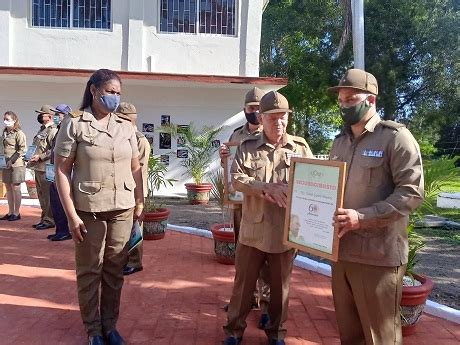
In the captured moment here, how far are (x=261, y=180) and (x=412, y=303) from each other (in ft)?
5.16

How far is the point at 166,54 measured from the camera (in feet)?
39.5

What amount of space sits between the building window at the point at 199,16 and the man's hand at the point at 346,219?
1044cm

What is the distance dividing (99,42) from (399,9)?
49.7ft

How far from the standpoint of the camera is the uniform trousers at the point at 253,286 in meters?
3.40

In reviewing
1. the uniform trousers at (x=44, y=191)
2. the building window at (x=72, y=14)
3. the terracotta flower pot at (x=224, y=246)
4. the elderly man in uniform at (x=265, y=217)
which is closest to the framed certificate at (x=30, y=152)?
the uniform trousers at (x=44, y=191)

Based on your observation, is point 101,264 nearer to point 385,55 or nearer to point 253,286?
point 253,286

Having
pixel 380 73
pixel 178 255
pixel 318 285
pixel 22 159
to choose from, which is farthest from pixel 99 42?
pixel 380 73

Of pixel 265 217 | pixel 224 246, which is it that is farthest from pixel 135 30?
pixel 265 217

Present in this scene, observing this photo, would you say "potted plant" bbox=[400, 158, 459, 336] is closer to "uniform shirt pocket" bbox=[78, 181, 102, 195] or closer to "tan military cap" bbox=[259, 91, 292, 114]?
"tan military cap" bbox=[259, 91, 292, 114]

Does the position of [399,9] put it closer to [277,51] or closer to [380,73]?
[380,73]

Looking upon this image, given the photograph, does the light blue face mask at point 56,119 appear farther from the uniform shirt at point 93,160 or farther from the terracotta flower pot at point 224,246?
the uniform shirt at point 93,160

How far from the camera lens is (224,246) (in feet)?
18.9

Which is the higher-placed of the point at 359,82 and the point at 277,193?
the point at 359,82

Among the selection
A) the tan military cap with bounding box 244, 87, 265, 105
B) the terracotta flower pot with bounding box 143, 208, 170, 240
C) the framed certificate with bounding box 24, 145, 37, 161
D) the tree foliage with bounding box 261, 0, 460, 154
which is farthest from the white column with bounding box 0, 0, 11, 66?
the tree foliage with bounding box 261, 0, 460, 154
